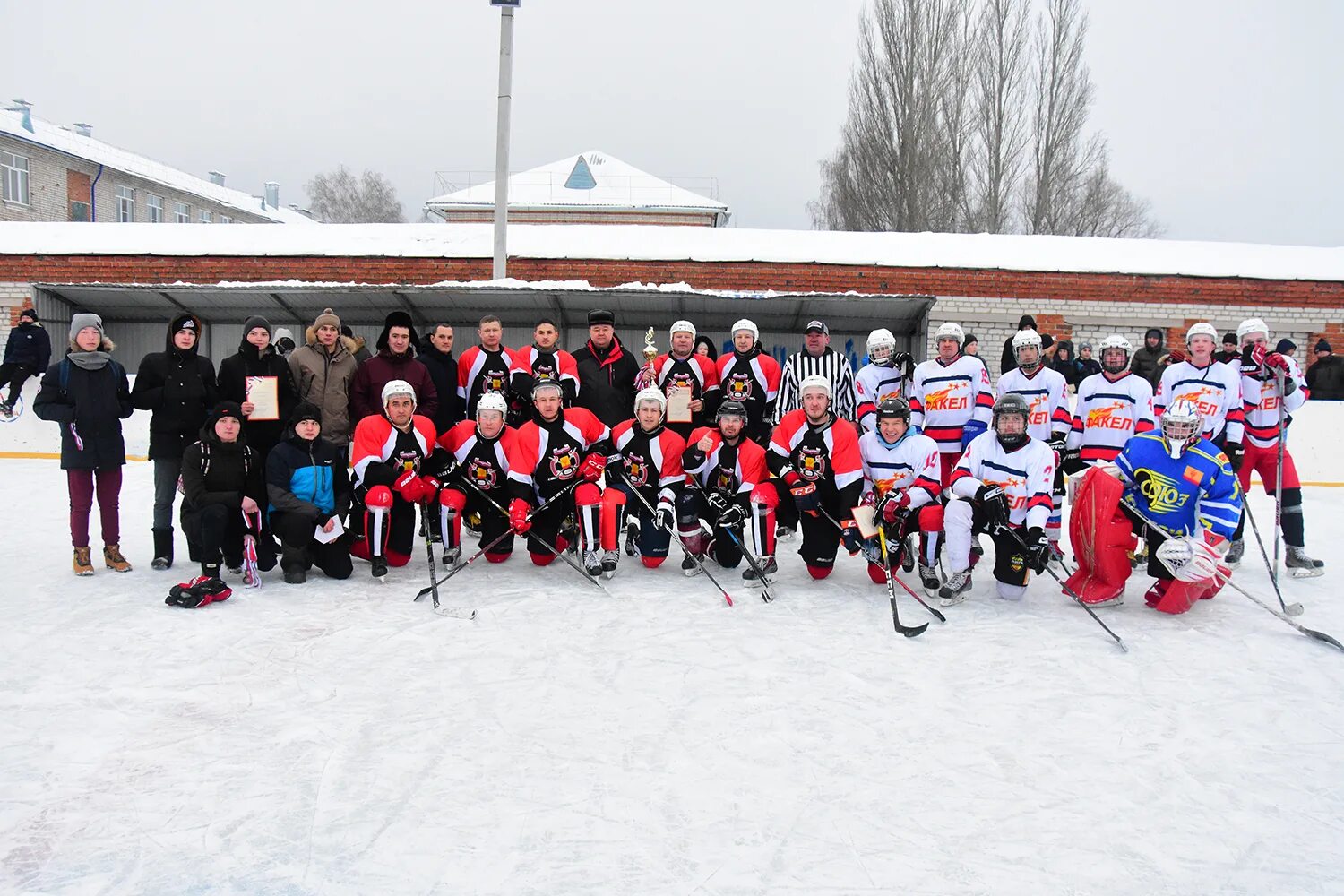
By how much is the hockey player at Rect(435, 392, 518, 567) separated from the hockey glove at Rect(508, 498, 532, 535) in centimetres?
15

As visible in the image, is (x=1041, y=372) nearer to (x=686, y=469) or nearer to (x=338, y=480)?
(x=686, y=469)

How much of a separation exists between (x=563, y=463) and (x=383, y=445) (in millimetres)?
1070

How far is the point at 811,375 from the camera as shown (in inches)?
230

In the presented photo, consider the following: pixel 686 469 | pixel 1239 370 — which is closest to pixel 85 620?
pixel 686 469

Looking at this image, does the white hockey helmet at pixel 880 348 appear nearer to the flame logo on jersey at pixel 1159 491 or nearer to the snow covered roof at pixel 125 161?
the flame logo on jersey at pixel 1159 491

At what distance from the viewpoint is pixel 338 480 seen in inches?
195

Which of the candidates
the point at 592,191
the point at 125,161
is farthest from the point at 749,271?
the point at 125,161

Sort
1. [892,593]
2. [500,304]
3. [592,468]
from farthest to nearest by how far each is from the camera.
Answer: [500,304]
[592,468]
[892,593]

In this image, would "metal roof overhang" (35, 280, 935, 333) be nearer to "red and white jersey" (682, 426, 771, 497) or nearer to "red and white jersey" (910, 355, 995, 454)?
"red and white jersey" (910, 355, 995, 454)

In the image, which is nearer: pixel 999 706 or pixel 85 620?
pixel 999 706

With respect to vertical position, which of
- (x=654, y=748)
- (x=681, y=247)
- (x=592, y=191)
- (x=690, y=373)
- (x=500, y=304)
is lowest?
A: (x=654, y=748)

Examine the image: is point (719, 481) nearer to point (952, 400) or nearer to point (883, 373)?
point (883, 373)

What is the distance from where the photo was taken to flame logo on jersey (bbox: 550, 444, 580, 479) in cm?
509

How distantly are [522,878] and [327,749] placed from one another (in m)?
1.00
